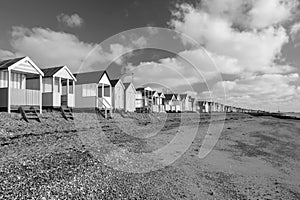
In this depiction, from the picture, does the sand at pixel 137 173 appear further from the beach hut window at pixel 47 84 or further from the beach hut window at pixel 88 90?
the beach hut window at pixel 88 90

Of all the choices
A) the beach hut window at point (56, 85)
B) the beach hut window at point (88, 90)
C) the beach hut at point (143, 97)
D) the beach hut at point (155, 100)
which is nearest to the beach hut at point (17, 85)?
the beach hut window at point (56, 85)

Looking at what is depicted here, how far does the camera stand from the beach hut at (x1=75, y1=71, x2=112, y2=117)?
1026 inches

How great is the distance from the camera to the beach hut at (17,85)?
1764cm

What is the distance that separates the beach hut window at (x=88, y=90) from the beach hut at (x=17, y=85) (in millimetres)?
7372

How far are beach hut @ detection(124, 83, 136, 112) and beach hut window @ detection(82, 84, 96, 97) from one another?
11.1 m

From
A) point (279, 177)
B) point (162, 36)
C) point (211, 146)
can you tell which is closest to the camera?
point (279, 177)

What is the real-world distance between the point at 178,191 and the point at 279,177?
4.50 metres

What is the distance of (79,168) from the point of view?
642cm

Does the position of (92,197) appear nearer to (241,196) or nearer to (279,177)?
(241,196)

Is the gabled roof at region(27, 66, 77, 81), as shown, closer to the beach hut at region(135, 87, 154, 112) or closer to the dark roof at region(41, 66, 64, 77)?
the dark roof at region(41, 66, 64, 77)

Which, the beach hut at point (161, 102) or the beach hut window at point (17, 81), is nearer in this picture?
the beach hut window at point (17, 81)

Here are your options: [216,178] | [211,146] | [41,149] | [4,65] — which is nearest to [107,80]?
[4,65]

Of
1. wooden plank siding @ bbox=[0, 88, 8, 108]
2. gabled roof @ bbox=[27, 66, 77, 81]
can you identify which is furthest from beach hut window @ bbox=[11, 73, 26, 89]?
wooden plank siding @ bbox=[0, 88, 8, 108]

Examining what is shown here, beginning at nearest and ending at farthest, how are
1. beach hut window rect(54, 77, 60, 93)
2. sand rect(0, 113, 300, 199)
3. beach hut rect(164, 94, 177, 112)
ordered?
1. sand rect(0, 113, 300, 199)
2. beach hut window rect(54, 77, 60, 93)
3. beach hut rect(164, 94, 177, 112)
